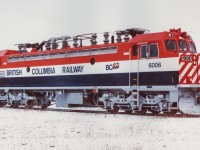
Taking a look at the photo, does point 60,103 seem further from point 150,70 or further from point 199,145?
point 199,145

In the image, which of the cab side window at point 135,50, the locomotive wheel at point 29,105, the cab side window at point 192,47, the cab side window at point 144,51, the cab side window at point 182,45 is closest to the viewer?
the cab side window at point 182,45

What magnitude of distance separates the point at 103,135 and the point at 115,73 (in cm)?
925

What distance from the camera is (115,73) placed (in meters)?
22.5

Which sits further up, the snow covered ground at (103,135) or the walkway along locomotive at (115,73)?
the walkway along locomotive at (115,73)

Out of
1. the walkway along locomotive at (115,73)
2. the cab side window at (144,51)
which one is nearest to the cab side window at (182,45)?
the walkway along locomotive at (115,73)

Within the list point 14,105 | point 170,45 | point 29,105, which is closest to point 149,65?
point 170,45

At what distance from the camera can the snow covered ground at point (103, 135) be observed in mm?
11523

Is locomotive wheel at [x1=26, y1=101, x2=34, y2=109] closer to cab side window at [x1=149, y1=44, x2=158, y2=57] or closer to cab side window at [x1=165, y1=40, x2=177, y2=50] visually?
cab side window at [x1=149, y1=44, x2=158, y2=57]

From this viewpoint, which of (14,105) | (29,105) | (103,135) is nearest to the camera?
(103,135)

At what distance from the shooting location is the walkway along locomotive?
20016 millimetres

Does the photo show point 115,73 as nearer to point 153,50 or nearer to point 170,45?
point 153,50

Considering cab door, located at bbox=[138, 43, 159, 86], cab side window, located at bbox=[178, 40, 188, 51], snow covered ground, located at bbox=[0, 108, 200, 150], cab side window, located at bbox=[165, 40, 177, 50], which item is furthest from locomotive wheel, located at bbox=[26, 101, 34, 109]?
cab side window, located at bbox=[178, 40, 188, 51]

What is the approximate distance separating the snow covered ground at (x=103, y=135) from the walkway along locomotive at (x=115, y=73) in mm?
3000

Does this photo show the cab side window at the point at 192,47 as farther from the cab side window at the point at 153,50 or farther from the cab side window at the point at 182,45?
the cab side window at the point at 153,50
